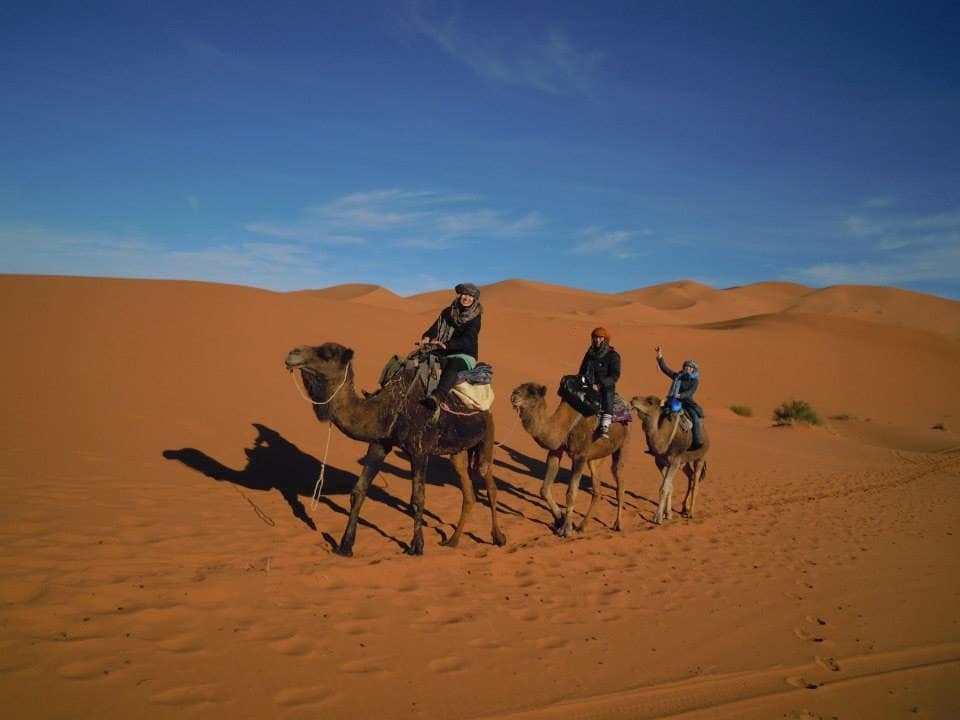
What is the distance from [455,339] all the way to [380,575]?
2806mm

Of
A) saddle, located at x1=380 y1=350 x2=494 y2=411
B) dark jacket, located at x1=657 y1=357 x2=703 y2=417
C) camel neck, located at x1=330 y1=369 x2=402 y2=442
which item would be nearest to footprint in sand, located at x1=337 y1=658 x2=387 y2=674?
camel neck, located at x1=330 y1=369 x2=402 y2=442

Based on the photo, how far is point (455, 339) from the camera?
7.55 metres

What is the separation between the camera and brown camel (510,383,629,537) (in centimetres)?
851

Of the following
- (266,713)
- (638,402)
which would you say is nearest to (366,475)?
(266,713)

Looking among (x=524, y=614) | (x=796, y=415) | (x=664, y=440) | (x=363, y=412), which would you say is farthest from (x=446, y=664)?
(x=796, y=415)

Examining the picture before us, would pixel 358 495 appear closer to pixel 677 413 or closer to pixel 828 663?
pixel 828 663

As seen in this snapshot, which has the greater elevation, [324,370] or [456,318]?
[456,318]

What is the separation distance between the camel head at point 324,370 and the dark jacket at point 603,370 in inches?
145

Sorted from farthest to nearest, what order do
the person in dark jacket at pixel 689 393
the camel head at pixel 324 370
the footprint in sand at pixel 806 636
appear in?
1. the person in dark jacket at pixel 689 393
2. the camel head at pixel 324 370
3. the footprint in sand at pixel 806 636

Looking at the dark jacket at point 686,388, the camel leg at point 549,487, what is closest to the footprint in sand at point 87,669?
the camel leg at point 549,487

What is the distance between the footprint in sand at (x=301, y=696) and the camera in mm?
3795

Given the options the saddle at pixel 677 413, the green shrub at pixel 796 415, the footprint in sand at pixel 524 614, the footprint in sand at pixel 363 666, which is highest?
the saddle at pixel 677 413

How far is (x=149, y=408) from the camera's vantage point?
43.5ft

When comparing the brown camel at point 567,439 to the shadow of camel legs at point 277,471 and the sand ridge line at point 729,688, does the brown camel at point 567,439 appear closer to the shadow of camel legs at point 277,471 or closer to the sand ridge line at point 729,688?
the shadow of camel legs at point 277,471
